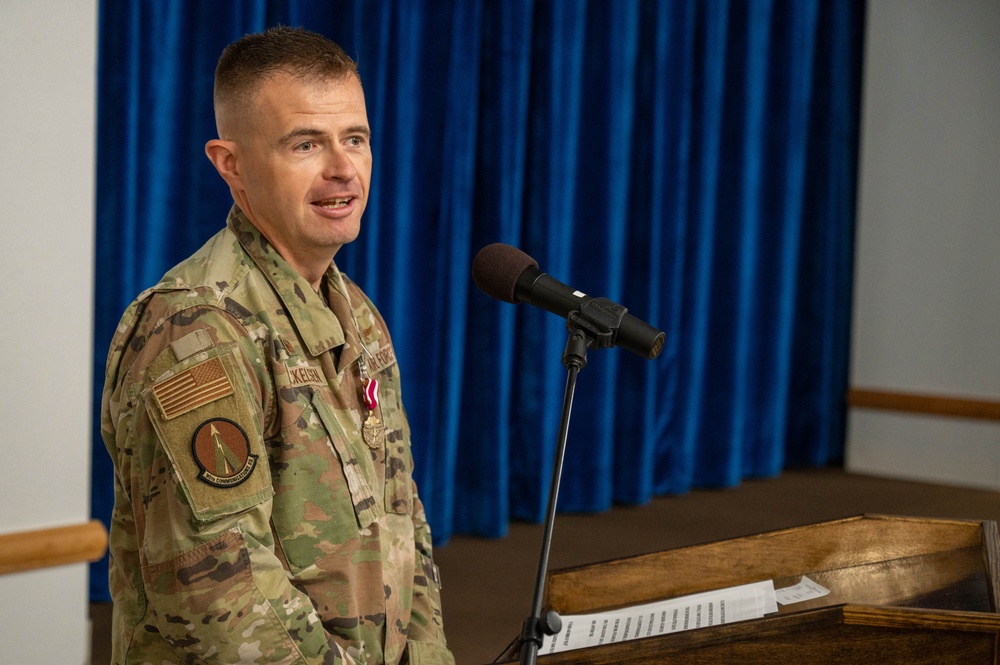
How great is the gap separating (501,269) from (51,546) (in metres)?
1.55

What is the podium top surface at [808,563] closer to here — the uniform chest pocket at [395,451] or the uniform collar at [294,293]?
the uniform chest pocket at [395,451]

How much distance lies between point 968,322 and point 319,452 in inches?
165

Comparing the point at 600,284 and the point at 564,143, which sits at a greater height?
the point at 564,143

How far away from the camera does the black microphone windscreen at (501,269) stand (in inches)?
49.1

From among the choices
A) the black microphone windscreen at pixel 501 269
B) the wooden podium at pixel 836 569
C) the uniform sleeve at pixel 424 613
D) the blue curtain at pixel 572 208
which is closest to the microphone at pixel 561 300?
the black microphone windscreen at pixel 501 269

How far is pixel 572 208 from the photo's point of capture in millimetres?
4059

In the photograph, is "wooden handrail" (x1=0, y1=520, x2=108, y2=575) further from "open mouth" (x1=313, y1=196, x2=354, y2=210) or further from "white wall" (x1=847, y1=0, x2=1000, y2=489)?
"white wall" (x1=847, y1=0, x2=1000, y2=489)

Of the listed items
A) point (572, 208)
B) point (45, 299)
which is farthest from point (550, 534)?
point (572, 208)

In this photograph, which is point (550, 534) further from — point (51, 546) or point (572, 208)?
point (572, 208)

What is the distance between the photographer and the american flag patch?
112cm

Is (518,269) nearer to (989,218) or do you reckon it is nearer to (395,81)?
(395,81)

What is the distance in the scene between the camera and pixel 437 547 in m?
3.55

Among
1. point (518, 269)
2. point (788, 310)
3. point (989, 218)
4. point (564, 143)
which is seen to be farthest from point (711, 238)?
point (518, 269)

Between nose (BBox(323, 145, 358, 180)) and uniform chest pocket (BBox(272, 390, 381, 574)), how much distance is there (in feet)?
0.92
